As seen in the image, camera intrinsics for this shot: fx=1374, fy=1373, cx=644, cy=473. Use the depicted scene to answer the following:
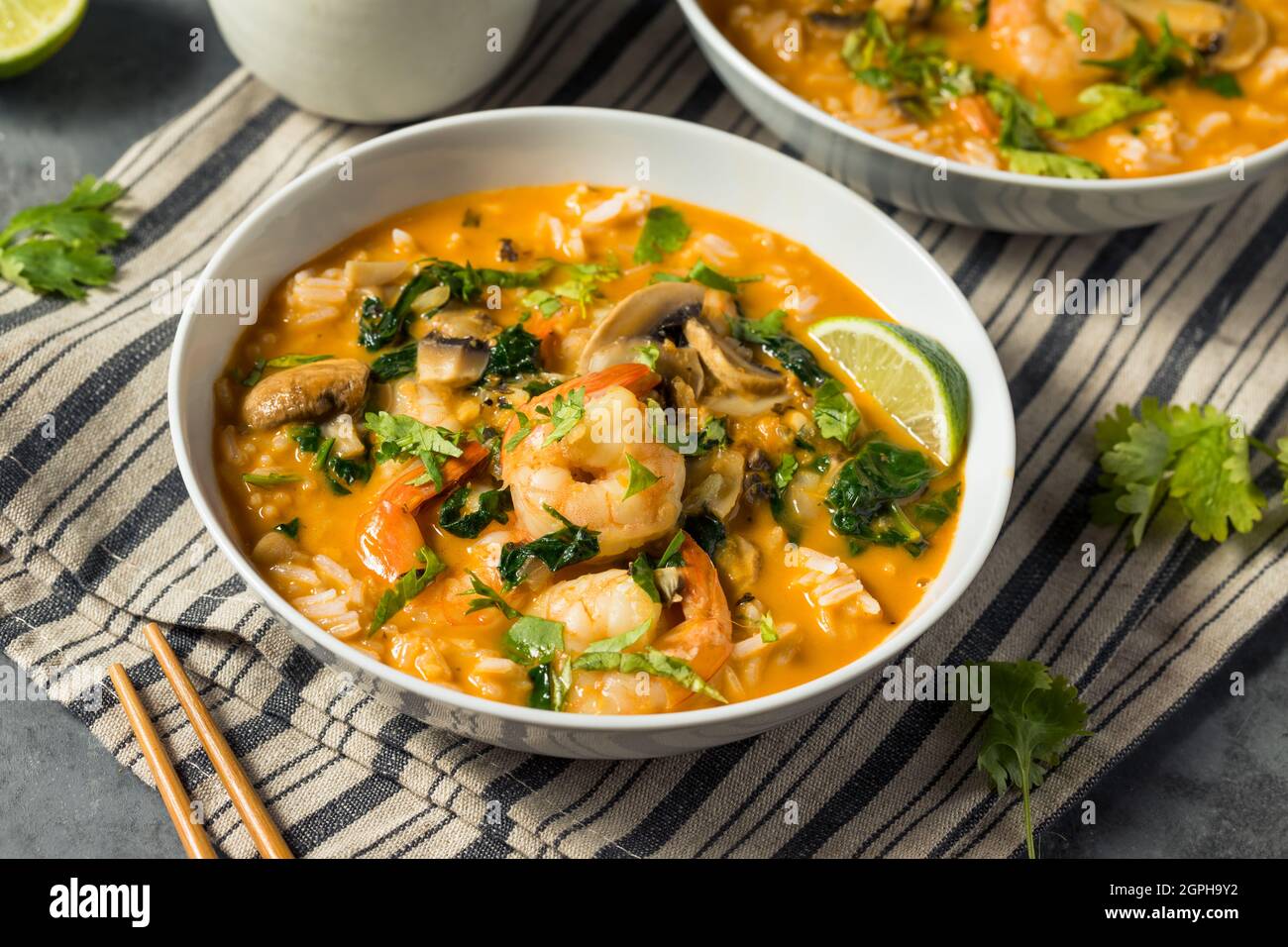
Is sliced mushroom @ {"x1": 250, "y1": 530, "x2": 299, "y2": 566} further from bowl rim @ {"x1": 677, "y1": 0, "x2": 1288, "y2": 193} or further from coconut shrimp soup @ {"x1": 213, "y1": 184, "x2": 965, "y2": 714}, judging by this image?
bowl rim @ {"x1": 677, "y1": 0, "x2": 1288, "y2": 193}

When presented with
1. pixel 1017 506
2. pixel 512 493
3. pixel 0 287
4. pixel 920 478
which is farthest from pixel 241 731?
pixel 1017 506

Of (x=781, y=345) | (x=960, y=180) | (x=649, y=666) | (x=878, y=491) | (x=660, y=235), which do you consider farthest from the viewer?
(x=960, y=180)

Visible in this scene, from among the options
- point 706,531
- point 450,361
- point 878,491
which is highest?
point 450,361

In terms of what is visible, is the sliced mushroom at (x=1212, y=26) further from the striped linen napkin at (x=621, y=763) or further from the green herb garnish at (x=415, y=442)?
the green herb garnish at (x=415, y=442)

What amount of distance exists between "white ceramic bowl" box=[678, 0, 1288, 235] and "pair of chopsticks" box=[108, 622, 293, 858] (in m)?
3.10

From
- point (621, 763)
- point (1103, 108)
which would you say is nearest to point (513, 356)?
point (621, 763)

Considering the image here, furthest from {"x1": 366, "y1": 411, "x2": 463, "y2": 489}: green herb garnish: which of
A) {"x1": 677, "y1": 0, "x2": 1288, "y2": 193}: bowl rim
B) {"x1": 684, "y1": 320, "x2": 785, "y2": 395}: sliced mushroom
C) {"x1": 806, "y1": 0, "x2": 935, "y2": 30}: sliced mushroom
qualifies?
{"x1": 806, "y1": 0, "x2": 935, "y2": 30}: sliced mushroom

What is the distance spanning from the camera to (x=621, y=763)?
15.0 ft

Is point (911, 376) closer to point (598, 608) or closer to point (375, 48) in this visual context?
point (598, 608)

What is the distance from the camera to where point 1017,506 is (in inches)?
210

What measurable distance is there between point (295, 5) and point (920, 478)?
2.93 meters

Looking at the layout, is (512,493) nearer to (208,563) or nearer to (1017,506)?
(208,563)

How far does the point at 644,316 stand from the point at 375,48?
1.65 metres

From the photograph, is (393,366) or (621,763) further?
(393,366)
